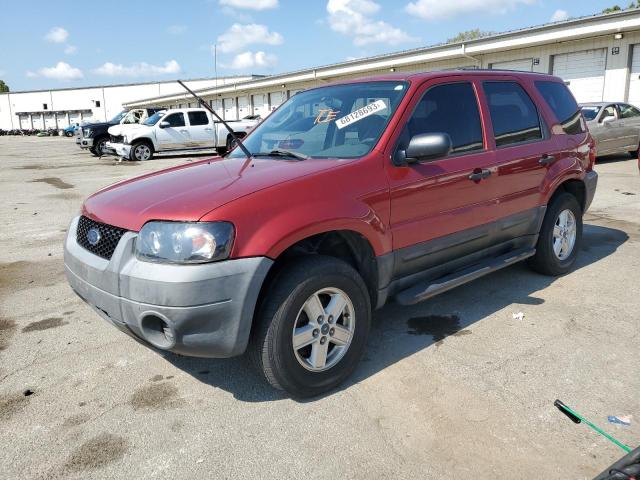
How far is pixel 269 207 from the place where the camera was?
2703 millimetres

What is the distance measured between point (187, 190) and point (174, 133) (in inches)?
682

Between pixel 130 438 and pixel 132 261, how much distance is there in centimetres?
91

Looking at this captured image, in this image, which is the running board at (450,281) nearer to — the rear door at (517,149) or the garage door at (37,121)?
the rear door at (517,149)

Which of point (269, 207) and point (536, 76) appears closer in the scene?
point (269, 207)

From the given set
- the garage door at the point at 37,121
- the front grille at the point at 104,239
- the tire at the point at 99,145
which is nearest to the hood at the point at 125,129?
the tire at the point at 99,145

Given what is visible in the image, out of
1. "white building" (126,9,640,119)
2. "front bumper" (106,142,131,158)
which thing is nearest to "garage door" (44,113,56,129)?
"front bumper" (106,142,131,158)

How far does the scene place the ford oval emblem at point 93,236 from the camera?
9.84 ft

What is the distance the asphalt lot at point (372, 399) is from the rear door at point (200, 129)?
15.5 m

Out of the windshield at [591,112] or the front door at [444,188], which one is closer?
the front door at [444,188]

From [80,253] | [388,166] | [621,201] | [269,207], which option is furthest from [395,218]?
[621,201]

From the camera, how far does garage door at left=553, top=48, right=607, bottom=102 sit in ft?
58.5

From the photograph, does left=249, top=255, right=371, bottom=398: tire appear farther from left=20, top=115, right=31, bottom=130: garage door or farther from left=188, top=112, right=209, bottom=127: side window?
left=20, top=115, right=31, bottom=130: garage door

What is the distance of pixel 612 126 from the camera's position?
13.5m

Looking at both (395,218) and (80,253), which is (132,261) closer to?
(80,253)
